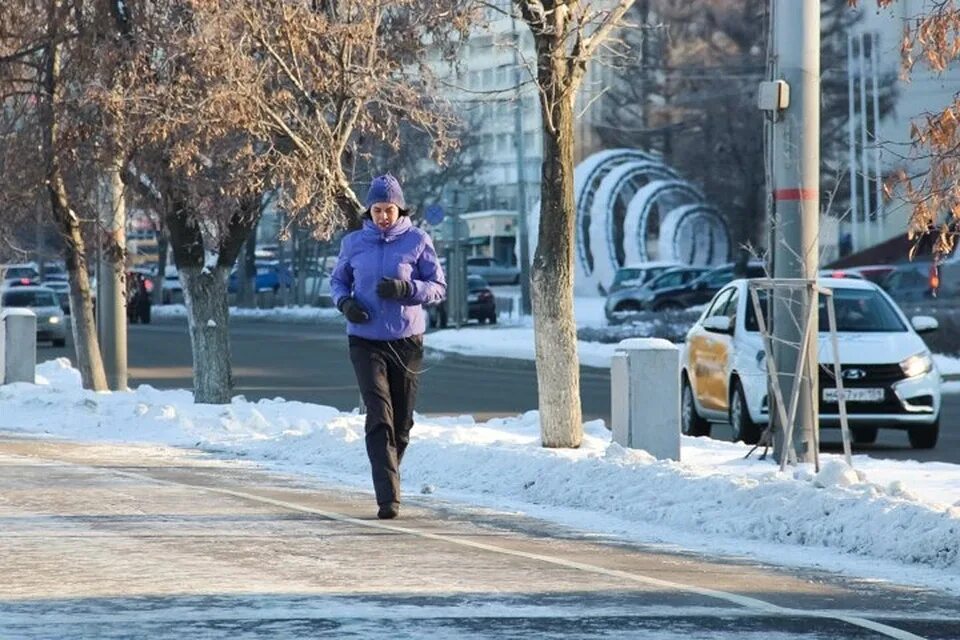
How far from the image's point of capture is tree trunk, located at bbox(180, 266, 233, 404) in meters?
24.5

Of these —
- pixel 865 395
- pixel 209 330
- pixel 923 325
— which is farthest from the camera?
pixel 209 330

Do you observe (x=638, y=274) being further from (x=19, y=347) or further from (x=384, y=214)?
(x=384, y=214)

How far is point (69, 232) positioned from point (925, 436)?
36.1ft

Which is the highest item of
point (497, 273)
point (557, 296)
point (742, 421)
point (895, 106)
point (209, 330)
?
point (895, 106)

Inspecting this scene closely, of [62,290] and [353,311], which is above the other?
[353,311]

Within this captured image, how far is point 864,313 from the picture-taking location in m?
20.6

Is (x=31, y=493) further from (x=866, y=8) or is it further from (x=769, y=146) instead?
(x=866, y=8)

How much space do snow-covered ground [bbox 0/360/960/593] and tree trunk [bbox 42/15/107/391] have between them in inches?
154

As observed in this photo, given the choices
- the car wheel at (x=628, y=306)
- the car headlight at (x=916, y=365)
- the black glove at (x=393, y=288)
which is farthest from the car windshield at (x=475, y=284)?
the black glove at (x=393, y=288)

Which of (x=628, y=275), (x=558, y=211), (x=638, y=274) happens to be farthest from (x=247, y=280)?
(x=558, y=211)

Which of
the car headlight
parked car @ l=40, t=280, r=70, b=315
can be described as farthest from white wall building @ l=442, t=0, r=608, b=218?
parked car @ l=40, t=280, r=70, b=315

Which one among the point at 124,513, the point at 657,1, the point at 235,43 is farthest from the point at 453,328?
the point at 124,513

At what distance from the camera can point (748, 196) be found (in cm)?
6581

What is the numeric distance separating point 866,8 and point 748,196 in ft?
34.4
